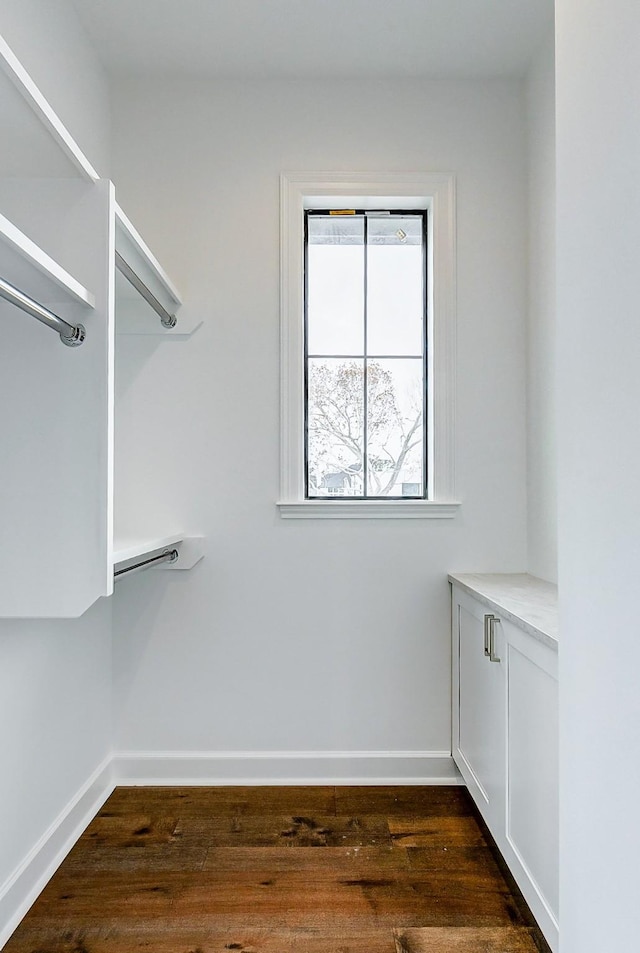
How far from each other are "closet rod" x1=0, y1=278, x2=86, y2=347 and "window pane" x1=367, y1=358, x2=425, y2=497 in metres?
1.35

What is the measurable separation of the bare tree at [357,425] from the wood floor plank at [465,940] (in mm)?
1433

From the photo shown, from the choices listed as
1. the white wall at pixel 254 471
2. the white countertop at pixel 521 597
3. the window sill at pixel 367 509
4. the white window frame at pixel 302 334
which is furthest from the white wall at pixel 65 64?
the white countertop at pixel 521 597

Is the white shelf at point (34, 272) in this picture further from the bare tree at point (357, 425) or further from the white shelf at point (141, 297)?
the bare tree at point (357, 425)

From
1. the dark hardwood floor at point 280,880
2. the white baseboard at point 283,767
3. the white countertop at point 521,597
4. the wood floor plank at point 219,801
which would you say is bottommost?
the wood floor plank at point 219,801

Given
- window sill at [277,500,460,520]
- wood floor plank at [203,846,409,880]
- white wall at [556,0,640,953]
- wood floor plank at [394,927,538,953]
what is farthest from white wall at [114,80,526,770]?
white wall at [556,0,640,953]

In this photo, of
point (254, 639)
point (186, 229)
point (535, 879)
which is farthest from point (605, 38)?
point (254, 639)

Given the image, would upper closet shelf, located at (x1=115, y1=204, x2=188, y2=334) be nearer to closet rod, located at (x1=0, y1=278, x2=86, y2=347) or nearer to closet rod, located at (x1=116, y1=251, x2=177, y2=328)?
closet rod, located at (x1=116, y1=251, x2=177, y2=328)

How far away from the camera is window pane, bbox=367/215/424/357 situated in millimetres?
2689

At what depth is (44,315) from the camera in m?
1.37

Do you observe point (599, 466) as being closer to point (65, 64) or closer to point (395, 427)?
point (395, 427)

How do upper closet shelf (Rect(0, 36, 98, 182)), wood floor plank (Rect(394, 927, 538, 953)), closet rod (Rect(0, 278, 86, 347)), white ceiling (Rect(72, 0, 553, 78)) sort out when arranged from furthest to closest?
white ceiling (Rect(72, 0, 553, 78)) → wood floor plank (Rect(394, 927, 538, 953)) → closet rod (Rect(0, 278, 86, 347)) → upper closet shelf (Rect(0, 36, 98, 182))

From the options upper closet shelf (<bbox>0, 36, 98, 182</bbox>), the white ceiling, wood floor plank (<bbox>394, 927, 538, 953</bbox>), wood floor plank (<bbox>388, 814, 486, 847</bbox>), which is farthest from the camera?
Result: the white ceiling

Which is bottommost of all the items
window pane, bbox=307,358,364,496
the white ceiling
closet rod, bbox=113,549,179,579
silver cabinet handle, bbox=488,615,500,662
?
silver cabinet handle, bbox=488,615,500,662

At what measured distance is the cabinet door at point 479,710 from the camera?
192cm
